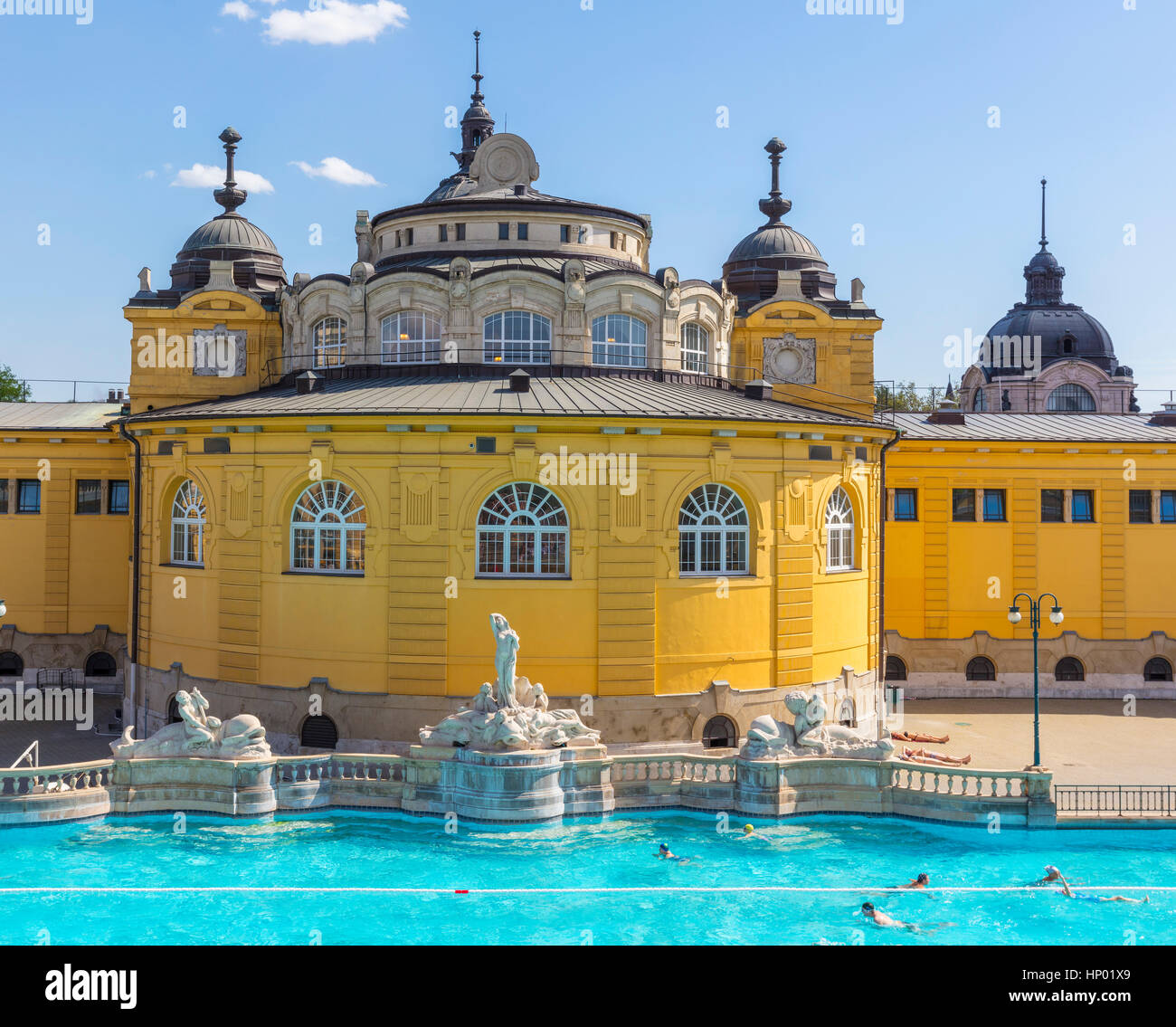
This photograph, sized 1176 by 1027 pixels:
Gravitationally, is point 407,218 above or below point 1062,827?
above

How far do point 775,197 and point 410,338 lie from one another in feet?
66.0

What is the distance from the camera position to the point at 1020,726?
120 ft

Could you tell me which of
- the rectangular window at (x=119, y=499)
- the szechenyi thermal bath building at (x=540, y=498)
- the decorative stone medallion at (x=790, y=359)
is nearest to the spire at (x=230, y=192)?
the szechenyi thermal bath building at (x=540, y=498)

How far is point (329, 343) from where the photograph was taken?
36.5 m

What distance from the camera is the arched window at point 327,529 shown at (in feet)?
99.1

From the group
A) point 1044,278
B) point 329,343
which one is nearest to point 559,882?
point 329,343

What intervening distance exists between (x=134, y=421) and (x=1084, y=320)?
69632 mm

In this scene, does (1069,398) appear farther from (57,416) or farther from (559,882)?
(559,882)

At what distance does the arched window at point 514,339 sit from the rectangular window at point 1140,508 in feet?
78.6
